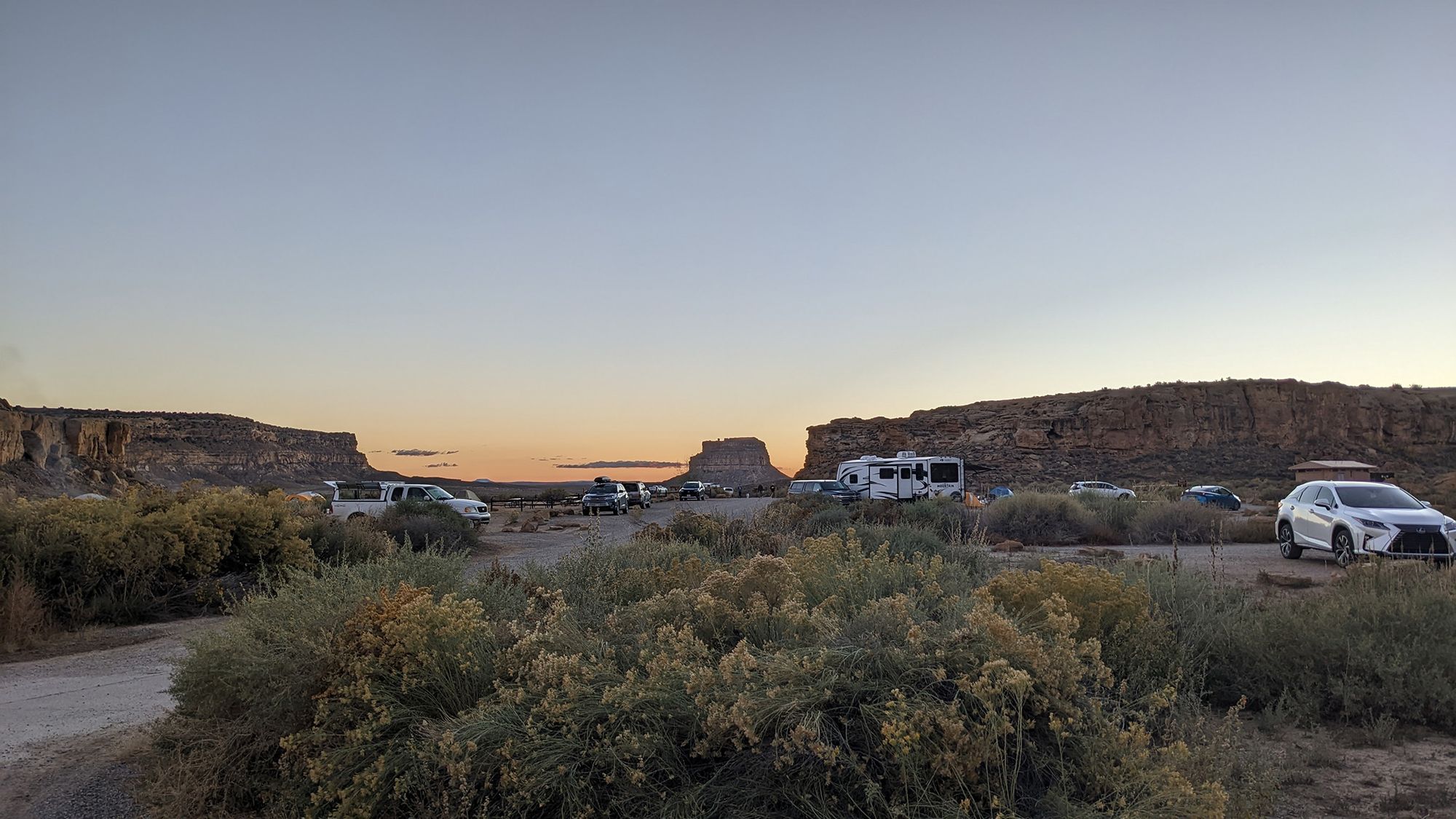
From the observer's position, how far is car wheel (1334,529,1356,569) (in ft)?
45.5

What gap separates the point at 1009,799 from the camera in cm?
325

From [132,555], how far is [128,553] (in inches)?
4.9

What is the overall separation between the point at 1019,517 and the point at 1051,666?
20.0m

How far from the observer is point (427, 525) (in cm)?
2127

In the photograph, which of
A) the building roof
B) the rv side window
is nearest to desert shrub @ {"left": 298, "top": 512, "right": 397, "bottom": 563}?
the rv side window

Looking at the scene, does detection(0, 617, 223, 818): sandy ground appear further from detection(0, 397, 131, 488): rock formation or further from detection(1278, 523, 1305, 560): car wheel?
detection(0, 397, 131, 488): rock formation

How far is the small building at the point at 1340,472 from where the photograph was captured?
2090 inches

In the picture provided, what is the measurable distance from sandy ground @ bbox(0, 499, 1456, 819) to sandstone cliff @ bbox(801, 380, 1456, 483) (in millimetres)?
64406

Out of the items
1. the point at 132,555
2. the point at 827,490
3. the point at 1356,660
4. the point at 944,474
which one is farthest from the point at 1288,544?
the point at 827,490

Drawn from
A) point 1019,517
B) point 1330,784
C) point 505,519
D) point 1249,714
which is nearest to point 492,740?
point 1330,784

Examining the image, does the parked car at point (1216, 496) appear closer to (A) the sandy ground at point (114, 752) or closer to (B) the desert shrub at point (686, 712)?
(A) the sandy ground at point (114, 752)

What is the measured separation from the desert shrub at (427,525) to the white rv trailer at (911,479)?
61.9 ft

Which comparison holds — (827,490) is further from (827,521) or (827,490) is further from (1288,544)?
(1288,544)

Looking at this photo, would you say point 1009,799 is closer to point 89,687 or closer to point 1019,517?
point 89,687
